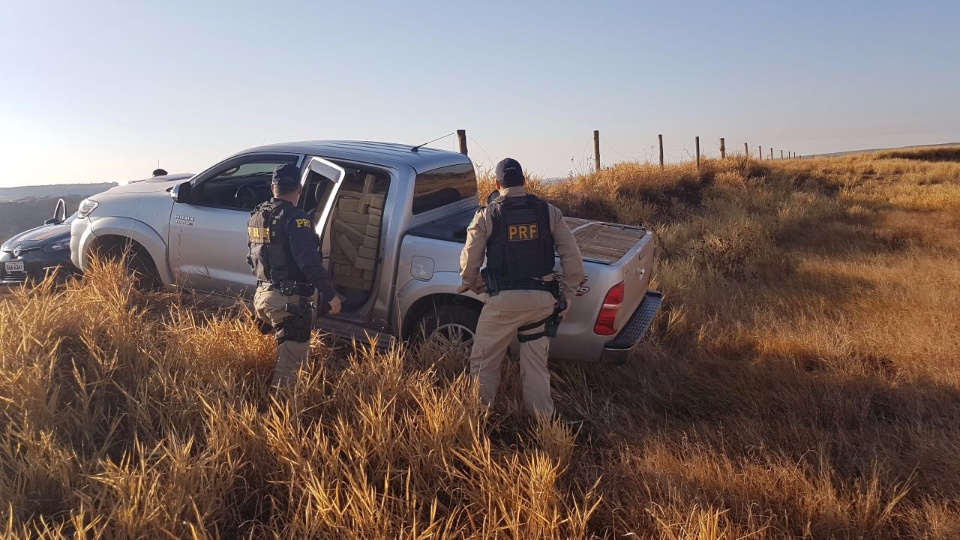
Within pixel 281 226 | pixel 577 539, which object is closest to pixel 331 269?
pixel 281 226

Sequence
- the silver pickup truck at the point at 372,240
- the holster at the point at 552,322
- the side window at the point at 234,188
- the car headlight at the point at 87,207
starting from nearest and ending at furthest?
the holster at the point at 552,322 < the silver pickup truck at the point at 372,240 < the side window at the point at 234,188 < the car headlight at the point at 87,207

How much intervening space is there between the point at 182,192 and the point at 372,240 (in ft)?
5.92

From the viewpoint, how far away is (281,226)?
392cm

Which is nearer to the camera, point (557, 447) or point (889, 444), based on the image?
point (557, 447)

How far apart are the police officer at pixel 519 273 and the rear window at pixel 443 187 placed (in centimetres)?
105

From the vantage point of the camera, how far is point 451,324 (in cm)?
446

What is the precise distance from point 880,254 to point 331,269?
27.5ft

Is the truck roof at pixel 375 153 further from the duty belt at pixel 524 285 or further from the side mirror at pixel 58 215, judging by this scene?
the side mirror at pixel 58 215

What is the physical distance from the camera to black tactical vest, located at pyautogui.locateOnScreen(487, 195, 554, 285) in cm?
376

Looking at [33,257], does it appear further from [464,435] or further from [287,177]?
[464,435]

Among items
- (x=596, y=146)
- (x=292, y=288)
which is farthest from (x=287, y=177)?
(x=596, y=146)

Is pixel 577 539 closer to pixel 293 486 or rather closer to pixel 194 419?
pixel 293 486

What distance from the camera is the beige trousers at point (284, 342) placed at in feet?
13.0

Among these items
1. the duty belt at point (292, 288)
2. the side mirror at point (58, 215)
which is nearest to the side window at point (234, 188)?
the duty belt at point (292, 288)
